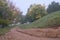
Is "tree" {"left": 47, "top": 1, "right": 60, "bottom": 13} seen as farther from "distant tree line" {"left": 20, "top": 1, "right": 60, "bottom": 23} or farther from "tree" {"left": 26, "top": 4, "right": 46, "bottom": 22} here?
"tree" {"left": 26, "top": 4, "right": 46, "bottom": 22}

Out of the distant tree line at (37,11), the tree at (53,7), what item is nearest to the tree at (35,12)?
the distant tree line at (37,11)

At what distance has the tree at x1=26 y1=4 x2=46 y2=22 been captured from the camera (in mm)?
16661

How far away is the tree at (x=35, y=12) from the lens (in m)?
16.7

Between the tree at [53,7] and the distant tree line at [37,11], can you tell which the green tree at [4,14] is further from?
the tree at [53,7]

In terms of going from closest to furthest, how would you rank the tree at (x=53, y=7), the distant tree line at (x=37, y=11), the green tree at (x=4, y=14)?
1. the green tree at (x=4, y=14)
2. the distant tree line at (x=37, y=11)
3. the tree at (x=53, y=7)

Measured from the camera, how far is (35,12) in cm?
1755

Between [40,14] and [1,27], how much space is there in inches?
275

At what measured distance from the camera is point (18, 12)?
66.9 feet

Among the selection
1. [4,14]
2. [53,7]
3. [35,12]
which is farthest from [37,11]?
[4,14]

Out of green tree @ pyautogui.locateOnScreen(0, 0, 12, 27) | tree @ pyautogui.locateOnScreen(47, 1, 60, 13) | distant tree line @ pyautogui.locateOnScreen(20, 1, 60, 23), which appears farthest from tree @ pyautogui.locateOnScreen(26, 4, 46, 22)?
green tree @ pyautogui.locateOnScreen(0, 0, 12, 27)

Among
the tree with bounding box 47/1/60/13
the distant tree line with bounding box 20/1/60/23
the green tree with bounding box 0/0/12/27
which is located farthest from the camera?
the tree with bounding box 47/1/60/13

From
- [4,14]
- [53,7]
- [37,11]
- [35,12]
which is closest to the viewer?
[4,14]

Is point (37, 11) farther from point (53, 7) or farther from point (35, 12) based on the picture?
point (53, 7)

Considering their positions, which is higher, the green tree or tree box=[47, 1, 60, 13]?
tree box=[47, 1, 60, 13]
